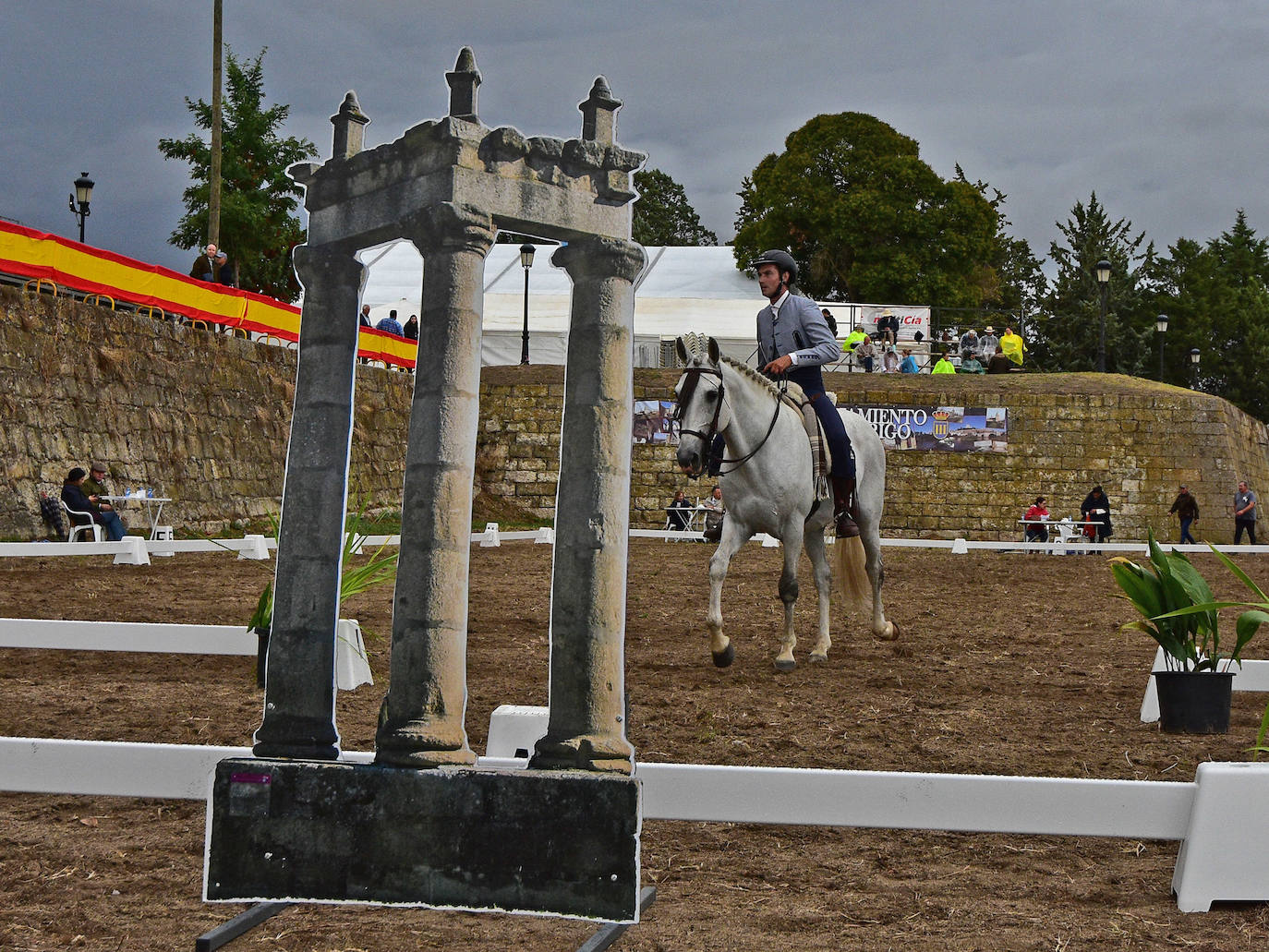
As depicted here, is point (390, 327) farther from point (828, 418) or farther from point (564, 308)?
point (828, 418)

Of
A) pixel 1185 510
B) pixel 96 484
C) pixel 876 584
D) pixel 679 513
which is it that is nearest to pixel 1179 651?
pixel 876 584

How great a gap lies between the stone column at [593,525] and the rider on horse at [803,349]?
3.84 metres

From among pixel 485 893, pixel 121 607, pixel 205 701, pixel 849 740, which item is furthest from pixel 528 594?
pixel 485 893

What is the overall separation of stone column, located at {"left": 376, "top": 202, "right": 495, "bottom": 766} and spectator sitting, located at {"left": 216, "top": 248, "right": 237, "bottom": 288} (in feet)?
52.8

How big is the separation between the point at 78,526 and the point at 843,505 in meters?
10.5

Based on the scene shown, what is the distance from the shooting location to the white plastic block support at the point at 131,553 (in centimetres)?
1430

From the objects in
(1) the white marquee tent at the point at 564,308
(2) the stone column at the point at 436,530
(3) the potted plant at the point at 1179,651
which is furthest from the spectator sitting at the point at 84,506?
(1) the white marquee tent at the point at 564,308

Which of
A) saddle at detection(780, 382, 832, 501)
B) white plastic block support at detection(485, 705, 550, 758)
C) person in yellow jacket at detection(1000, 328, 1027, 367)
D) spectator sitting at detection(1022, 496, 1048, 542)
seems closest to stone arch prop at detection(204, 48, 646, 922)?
white plastic block support at detection(485, 705, 550, 758)

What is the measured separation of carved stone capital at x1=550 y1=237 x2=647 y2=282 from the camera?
12.7ft

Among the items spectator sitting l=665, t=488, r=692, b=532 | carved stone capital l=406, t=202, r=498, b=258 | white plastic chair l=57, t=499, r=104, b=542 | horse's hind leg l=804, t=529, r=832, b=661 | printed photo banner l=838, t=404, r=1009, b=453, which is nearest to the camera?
carved stone capital l=406, t=202, r=498, b=258

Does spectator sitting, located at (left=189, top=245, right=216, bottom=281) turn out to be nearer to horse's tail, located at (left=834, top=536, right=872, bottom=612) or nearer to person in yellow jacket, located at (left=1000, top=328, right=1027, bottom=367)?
horse's tail, located at (left=834, top=536, right=872, bottom=612)

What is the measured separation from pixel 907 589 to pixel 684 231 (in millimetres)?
53523

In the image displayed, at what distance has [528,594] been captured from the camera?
42.9 feet

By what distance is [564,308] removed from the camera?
104 ft
